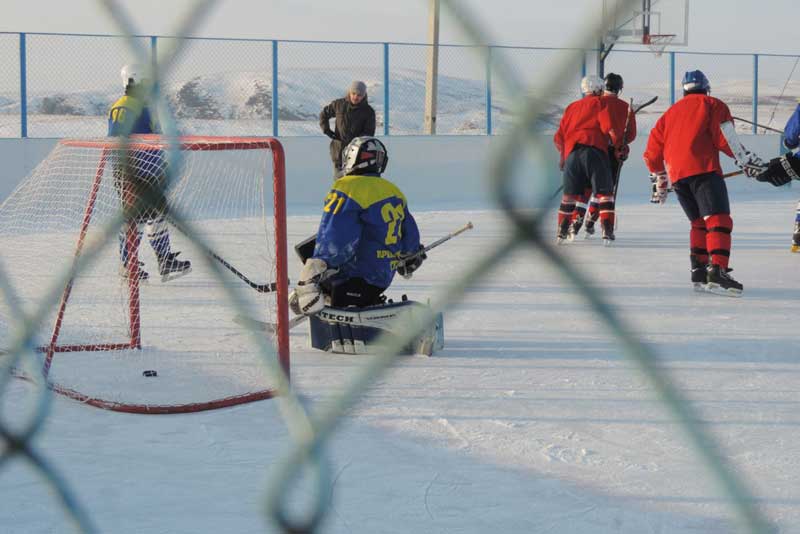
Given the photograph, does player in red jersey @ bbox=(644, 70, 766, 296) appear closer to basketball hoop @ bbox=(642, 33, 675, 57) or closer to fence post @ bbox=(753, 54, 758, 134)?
basketball hoop @ bbox=(642, 33, 675, 57)

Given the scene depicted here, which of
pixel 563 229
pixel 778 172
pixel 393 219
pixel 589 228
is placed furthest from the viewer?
pixel 589 228

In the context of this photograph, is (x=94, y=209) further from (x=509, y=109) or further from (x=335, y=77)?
(x=335, y=77)

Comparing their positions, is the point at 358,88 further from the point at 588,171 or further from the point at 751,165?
the point at 751,165

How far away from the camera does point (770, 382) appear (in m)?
4.18

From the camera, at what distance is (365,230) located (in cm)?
450

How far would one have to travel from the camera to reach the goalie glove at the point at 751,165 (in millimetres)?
6264

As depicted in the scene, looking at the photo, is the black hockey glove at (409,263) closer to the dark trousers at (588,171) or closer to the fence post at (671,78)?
the dark trousers at (588,171)

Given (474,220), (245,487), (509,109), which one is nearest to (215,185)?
(474,220)

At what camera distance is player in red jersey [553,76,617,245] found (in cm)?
801

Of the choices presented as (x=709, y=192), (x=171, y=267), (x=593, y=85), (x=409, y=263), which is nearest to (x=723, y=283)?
(x=709, y=192)

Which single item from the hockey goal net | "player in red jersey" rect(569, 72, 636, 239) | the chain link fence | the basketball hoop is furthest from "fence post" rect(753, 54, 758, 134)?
the hockey goal net

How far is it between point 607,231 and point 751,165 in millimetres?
2160

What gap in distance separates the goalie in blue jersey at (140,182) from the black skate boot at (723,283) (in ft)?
10.3

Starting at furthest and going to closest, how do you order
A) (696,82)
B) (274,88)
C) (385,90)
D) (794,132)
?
1. (385,90)
2. (274,88)
3. (794,132)
4. (696,82)
